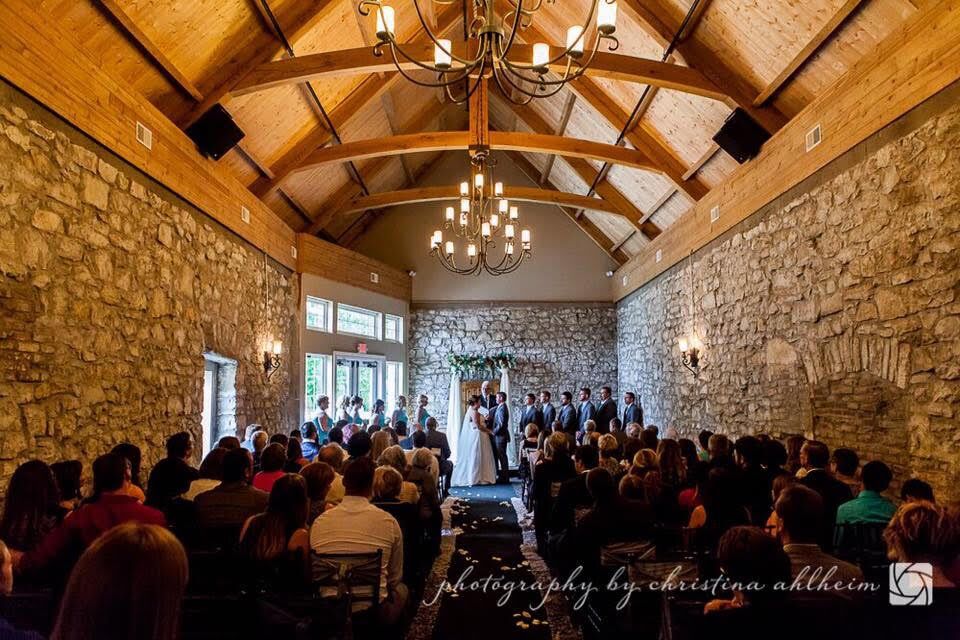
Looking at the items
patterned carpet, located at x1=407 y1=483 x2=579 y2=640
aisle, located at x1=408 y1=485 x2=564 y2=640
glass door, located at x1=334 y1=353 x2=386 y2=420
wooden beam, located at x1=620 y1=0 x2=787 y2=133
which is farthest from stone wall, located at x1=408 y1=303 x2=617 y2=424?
wooden beam, located at x1=620 y1=0 x2=787 y2=133

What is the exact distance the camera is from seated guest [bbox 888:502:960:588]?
221 cm

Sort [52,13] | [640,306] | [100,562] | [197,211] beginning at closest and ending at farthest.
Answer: [100,562], [52,13], [197,211], [640,306]

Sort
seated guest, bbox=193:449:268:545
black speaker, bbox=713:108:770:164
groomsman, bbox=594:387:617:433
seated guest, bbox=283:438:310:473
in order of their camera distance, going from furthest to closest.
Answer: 1. groomsman, bbox=594:387:617:433
2. black speaker, bbox=713:108:770:164
3. seated guest, bbox=283:438:310:473
4. seated guest, bbox=193:449:268:545

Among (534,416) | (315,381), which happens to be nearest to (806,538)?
(534,416)

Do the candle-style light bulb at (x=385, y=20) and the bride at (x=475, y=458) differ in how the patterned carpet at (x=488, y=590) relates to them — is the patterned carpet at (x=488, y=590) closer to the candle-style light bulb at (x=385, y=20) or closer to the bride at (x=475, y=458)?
the bride at (x=475, y=458)

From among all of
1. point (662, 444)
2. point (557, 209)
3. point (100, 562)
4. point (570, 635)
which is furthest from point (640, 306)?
point (100, 562)

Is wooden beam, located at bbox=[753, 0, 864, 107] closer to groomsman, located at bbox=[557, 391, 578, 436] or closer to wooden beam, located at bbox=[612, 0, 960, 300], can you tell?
wooden beam, located at bbox=[612, 0, 960, 300]

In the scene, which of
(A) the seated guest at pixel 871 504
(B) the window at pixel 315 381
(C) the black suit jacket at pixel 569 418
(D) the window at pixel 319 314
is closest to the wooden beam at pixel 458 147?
(D) the window at pixel 319 314

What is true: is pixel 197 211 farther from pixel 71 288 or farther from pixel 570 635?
pixel 570 635

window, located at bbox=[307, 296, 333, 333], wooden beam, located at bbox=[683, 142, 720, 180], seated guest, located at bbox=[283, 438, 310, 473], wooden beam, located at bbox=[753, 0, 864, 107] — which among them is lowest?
seated guest, located at bbox=[283, 438, 310, 473]

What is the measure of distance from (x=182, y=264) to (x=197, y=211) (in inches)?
27.6

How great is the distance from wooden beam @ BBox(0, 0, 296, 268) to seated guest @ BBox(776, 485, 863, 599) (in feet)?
15.1

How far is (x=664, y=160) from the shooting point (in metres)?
8.32

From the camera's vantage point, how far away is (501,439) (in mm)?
11000
